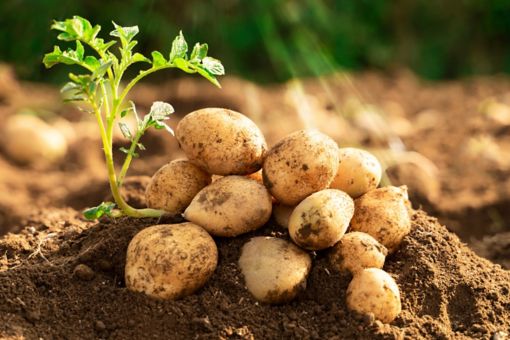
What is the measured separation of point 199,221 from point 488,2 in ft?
18.0

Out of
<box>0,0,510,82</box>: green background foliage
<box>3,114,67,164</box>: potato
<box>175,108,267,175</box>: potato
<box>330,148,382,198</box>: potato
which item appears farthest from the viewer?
<box>0,0,510,82</box>: green background foliage

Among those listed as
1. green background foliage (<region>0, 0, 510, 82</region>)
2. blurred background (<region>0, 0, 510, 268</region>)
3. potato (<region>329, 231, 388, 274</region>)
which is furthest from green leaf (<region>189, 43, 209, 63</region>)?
green background foliage (<region>0, 0, 510, 82</region>)

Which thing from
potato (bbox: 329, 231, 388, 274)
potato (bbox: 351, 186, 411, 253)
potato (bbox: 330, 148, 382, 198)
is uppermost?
potato (bbox: 330, 148, 382, 198)

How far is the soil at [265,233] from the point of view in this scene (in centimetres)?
229

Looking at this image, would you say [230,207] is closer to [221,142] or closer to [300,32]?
[221,142]

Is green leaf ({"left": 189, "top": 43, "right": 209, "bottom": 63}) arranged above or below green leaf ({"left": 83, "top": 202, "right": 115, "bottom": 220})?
above

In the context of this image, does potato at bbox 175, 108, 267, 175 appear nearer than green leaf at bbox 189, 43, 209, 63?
No

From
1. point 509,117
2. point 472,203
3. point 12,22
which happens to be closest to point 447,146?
point 509,117

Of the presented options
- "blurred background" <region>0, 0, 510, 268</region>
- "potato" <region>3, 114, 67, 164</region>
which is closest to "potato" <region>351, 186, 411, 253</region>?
"blurred background" <region>0, 0, 510, 268</region>

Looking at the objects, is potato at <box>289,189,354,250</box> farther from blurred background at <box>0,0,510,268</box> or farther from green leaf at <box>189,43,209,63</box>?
blurred background at <box>0,0,510,268</box>

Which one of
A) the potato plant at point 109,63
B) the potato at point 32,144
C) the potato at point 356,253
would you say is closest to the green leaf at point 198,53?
the potato plant at point 109,63

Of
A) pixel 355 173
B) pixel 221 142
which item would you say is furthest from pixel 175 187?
pixel 355 173

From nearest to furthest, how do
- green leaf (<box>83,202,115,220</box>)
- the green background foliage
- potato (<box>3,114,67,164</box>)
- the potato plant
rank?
the potato plant, green leaf (<box>83,202,115,220</box>), potato (<box>3,114,67,164</box>), the green background foliage

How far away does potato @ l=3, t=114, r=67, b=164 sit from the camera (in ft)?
16.5
